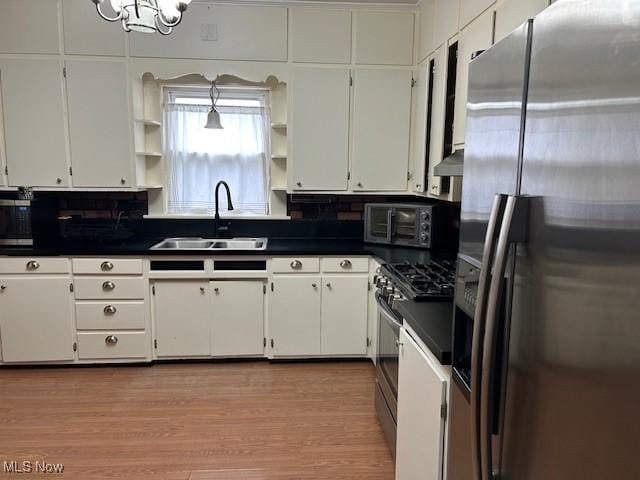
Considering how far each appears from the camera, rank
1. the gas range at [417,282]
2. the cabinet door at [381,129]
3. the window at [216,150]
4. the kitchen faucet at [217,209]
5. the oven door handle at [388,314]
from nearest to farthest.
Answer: the gas range at [417,282] < the oven door handle at [388,314] < the cabinet door at [381,129] < the kitchen faucet at [217,209] < the window at [216,150]

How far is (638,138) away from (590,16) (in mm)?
224

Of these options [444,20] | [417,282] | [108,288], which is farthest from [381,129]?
[108,288]

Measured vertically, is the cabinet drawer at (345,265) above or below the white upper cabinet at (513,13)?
below

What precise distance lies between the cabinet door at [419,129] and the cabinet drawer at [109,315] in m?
2.18

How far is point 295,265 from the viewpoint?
3.35 meters

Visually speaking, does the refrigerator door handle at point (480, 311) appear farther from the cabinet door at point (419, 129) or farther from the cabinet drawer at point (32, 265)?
the cabinet drawer at point (32, 265)

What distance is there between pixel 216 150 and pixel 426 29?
1873mm

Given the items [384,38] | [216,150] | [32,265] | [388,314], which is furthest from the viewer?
[216,150]

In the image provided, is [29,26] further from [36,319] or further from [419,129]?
[419,129]

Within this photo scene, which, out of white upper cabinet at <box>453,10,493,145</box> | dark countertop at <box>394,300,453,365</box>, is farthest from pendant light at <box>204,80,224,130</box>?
dark countertop at <box>394,300,453,365</box>

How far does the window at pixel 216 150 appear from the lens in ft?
12.5

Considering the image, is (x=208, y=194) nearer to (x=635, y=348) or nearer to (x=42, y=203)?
(x=42, y=203)

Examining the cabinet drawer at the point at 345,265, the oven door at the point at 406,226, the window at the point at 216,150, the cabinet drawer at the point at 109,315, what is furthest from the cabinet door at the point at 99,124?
the oven door at the point at 406,226

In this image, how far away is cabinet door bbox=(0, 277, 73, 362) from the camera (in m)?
3.25
